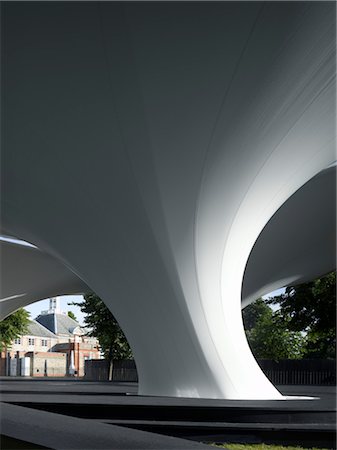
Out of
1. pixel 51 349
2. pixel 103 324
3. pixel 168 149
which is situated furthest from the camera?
pixel 51 349

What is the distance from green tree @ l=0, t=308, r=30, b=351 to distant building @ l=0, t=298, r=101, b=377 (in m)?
2.50

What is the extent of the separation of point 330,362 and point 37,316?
62.0 metres

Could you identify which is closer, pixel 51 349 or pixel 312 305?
pixel 312 305

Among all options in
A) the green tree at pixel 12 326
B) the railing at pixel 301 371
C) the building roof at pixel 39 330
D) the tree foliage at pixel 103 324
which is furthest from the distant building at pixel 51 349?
the railing at pixel 301 371

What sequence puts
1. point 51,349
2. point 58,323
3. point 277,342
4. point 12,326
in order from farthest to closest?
point 58,323, point 51,349, point 277,342, point 12,326

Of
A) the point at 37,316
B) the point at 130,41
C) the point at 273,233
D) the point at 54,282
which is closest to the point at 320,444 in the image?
the point at 130,41

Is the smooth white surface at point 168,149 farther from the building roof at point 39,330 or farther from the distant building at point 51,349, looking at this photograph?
the building roof at point 39,330

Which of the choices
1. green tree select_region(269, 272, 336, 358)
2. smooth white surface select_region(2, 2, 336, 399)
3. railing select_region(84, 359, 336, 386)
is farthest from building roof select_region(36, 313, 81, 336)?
smooth white surface select_region(2, 2, 336, 399)

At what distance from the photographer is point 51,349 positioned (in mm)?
77750

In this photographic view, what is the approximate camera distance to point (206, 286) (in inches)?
486

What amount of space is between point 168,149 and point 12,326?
34.6m

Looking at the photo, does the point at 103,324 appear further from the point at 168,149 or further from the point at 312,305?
the point at 168,149

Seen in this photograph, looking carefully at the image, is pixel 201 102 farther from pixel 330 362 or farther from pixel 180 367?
pixel 330 362

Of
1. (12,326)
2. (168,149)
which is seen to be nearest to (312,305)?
(12,326)
